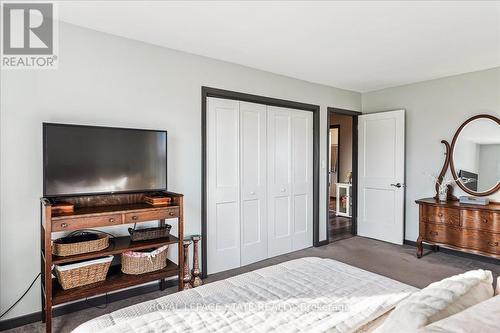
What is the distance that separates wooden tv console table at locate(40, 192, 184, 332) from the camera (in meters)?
2.16

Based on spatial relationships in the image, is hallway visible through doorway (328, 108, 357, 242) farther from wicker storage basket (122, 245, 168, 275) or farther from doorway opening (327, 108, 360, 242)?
wicker storage basket (122, 245, 168, 275)

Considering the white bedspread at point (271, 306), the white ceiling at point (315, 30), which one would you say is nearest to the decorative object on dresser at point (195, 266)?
the white bedspread at point (271, 306)

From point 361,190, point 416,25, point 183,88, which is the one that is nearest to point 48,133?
point 183,88

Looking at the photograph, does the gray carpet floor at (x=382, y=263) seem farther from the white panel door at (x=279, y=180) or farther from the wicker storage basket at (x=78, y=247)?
the wicker storage basket at (x=78, y=247)

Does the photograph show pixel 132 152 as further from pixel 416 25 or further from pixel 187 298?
pixel 416 25

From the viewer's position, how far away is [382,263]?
3908 millimetres

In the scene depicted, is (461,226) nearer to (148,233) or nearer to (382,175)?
(382,175)

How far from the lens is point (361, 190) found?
521 centimetres

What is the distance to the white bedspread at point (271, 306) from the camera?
49.6 inches

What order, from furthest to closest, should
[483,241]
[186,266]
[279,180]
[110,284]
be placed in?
[279,180]
[483,241]
[186,266]
[110,284]

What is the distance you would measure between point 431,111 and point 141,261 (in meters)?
4.30

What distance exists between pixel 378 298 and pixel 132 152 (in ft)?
7.15

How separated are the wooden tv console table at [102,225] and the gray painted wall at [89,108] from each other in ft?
0.57

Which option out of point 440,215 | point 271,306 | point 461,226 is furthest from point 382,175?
point 271,306
